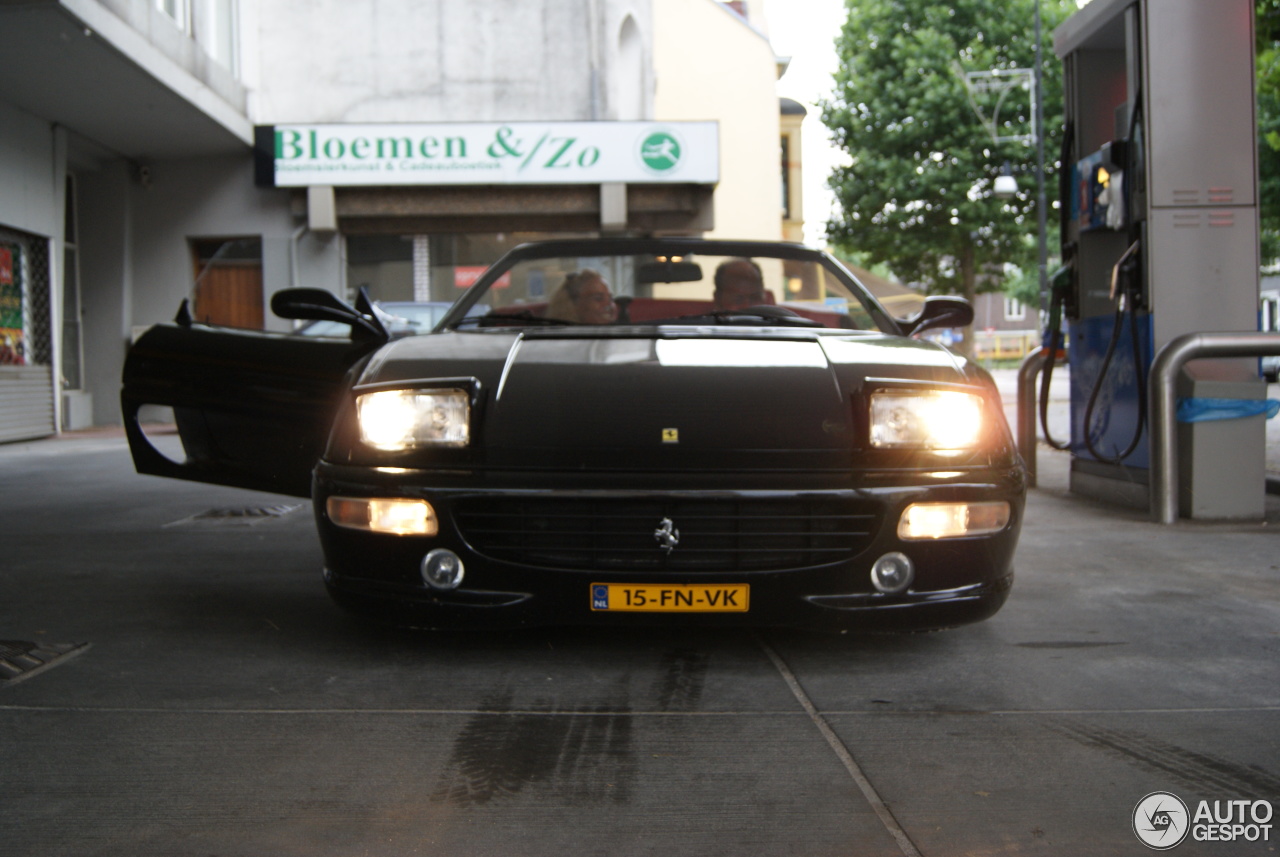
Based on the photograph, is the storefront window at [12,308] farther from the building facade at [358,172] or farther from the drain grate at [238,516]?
the drain grate at [238,516]

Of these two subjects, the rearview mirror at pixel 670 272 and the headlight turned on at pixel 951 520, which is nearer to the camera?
the headlight turned on at pixel 951 520

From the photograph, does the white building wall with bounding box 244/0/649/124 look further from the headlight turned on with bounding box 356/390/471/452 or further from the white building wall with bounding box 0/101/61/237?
the headlight turned on with bounding box 356/390/471/452

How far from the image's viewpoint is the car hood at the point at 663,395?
320 centimetres

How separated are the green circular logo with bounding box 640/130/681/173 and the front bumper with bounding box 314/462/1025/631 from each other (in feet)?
48.3

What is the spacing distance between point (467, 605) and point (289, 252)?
50.8 feet

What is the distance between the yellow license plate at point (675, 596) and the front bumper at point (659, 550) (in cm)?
2

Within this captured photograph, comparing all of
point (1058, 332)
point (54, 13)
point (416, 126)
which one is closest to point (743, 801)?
point (1058, 332)

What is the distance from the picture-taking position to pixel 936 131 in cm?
3181

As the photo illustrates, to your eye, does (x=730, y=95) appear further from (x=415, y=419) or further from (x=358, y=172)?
(x=415, y=419)

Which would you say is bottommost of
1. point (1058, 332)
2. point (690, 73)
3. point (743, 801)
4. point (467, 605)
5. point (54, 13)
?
point (743, 801)

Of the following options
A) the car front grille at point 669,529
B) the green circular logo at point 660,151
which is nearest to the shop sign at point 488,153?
the green circular logo at point 660,151

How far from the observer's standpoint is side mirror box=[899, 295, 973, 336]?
4.39 metres

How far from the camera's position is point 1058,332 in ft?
25.3

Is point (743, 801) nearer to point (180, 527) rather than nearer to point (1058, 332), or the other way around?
point (180, 527)
